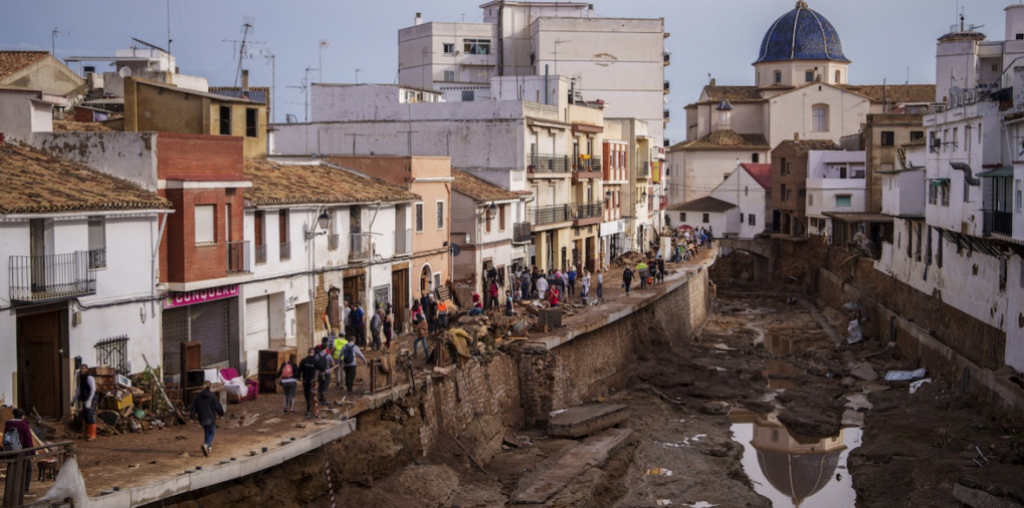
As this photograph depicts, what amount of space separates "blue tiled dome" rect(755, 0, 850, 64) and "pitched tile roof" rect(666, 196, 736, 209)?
18780 millimetres

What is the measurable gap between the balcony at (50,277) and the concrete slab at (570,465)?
33.6ft

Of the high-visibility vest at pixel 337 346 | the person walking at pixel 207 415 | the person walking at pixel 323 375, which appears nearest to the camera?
the person walking at pixel 207 415

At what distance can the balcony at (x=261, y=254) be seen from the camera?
27.6 m

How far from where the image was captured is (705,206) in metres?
85.0

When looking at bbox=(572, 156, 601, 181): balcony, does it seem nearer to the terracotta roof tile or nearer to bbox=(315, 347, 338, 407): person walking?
the terracotta roof tile

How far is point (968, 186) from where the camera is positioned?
37.6 meters

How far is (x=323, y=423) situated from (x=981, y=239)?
23177mm

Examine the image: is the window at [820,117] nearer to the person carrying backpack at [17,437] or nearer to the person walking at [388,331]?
the person walking at [388,331]

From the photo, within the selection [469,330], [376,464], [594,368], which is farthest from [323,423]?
[594,368]

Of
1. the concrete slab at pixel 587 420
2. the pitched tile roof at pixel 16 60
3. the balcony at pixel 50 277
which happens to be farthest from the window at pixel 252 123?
the concrete slab at pixel 587 420

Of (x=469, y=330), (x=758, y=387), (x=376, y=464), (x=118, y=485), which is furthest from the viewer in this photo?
(x=758, y=387)

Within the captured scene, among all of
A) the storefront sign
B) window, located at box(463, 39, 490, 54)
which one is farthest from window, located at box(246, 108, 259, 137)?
window, located at box(463, 39, 490, 54)

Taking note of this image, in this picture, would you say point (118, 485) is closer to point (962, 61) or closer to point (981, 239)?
point (981, 239)

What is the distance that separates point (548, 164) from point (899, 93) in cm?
5141
